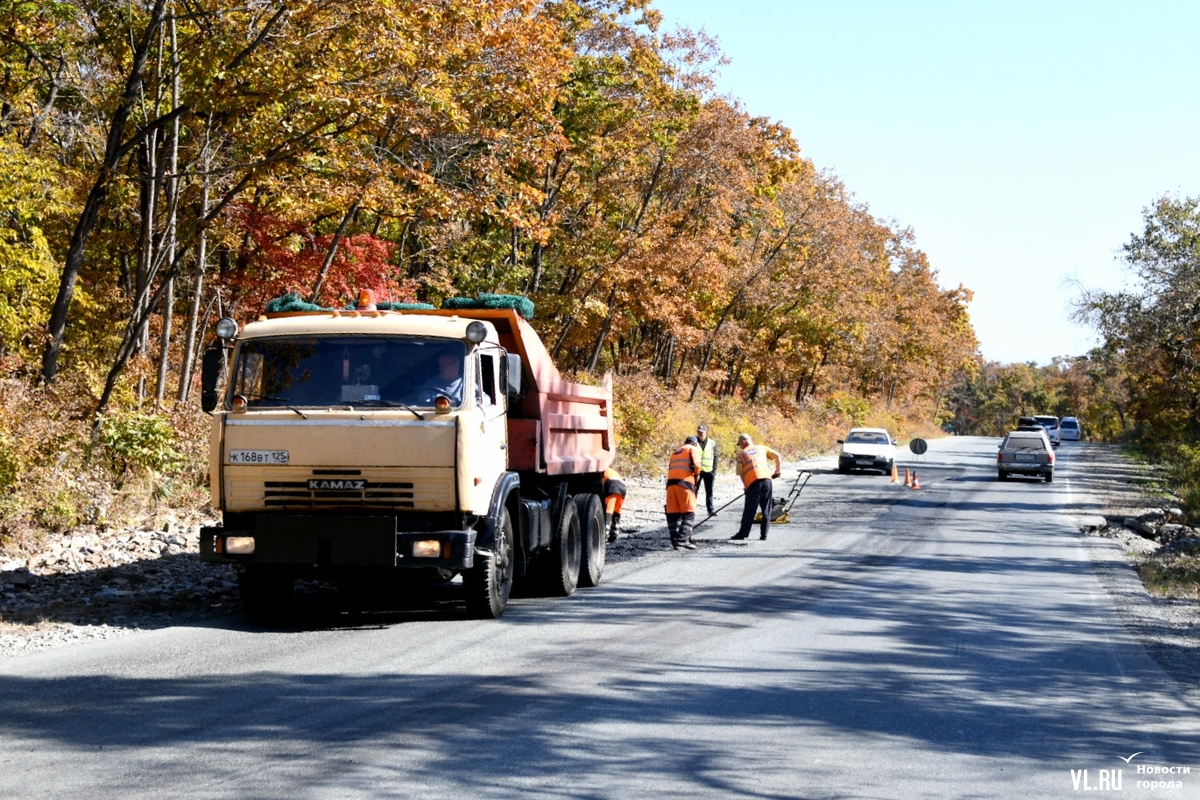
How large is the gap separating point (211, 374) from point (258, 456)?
0.91 meters

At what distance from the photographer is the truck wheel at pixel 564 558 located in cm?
1305

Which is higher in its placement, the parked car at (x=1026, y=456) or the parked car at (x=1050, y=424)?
the parked car at (x=1050, y=424)

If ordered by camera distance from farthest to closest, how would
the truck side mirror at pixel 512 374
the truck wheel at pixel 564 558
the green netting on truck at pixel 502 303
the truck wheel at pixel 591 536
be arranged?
the truck wheel at pixel 591 536, the truck wheel at pixel 564 558, the green netting on truck at pixel 502 303, the truck side mirror at pixel 512 374

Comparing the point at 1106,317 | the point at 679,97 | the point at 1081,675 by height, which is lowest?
the point at 1081,675

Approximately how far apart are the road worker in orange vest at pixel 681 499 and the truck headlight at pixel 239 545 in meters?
9.16

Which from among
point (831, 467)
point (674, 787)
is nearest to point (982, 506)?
point (831, 467)

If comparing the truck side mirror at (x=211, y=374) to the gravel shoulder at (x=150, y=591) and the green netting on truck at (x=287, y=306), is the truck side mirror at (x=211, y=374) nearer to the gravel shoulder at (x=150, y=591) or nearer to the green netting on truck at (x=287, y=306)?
the green netting on truck at (x=287, y=306)

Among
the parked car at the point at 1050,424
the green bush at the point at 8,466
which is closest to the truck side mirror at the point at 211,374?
the green bush at the point at 8,466

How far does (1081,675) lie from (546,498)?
547 centimetres

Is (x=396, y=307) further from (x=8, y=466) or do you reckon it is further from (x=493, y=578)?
(x=8, y=466)

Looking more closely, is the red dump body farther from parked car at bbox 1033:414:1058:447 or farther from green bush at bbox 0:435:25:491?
parked car at bbox 1033:414:1058:447

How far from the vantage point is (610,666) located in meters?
9.08

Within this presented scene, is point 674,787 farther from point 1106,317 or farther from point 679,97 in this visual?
point 1106,317

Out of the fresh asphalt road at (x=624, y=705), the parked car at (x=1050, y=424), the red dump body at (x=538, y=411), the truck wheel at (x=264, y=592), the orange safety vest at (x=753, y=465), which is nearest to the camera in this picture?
the fresh asphalt road at (x=624, y=705)
